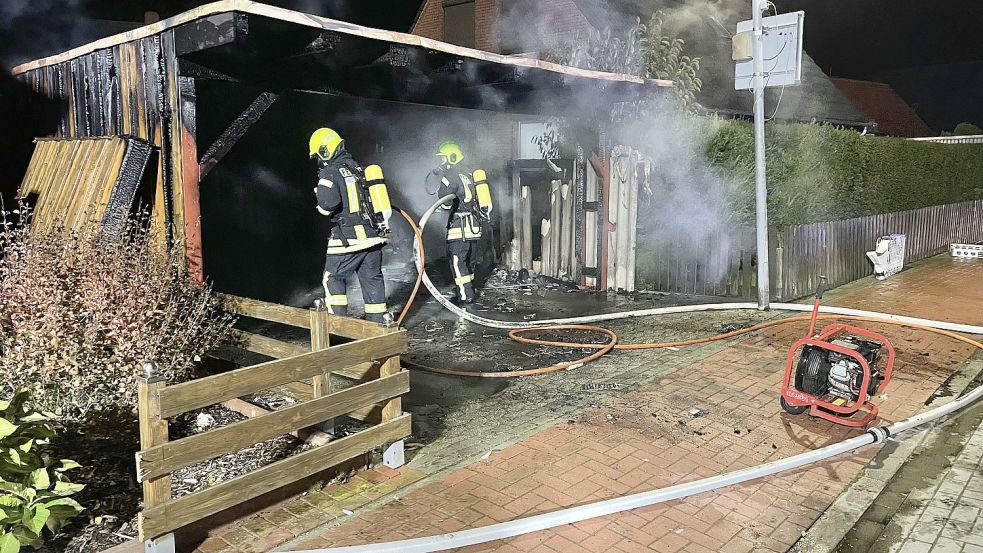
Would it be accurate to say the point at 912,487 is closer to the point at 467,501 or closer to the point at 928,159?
the point at 467,501

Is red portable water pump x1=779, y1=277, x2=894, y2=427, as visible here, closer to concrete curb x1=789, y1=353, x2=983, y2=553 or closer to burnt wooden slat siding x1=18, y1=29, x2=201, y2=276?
concrete curb x1=789, y1=353, x2=983, y2=553

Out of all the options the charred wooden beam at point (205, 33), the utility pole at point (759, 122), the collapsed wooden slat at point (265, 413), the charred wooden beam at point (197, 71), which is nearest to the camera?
the collapsed wooden slat at point (265, 413)

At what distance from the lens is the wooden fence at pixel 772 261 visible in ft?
31.3

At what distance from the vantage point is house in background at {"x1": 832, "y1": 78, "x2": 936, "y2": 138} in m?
34.2

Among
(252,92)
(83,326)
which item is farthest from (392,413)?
(252,92)

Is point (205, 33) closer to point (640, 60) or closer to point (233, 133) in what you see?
point (233, 133)

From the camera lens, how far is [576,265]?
1095cm

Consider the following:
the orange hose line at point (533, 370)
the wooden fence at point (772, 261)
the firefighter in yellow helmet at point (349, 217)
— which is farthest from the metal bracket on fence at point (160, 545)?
the wooden fence at point (772, 261)

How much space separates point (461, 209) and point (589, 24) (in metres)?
7.59

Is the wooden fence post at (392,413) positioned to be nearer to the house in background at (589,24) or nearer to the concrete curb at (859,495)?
the concrete curb at (859,495)

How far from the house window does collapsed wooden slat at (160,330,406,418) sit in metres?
14.7

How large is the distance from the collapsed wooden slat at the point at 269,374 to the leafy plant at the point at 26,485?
2.06 feet

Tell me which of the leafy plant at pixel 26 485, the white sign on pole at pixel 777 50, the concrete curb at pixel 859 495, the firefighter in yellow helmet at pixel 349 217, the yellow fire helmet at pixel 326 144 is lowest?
the concrete curb at pixel 859 495

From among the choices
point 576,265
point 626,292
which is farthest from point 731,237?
point 576,265
